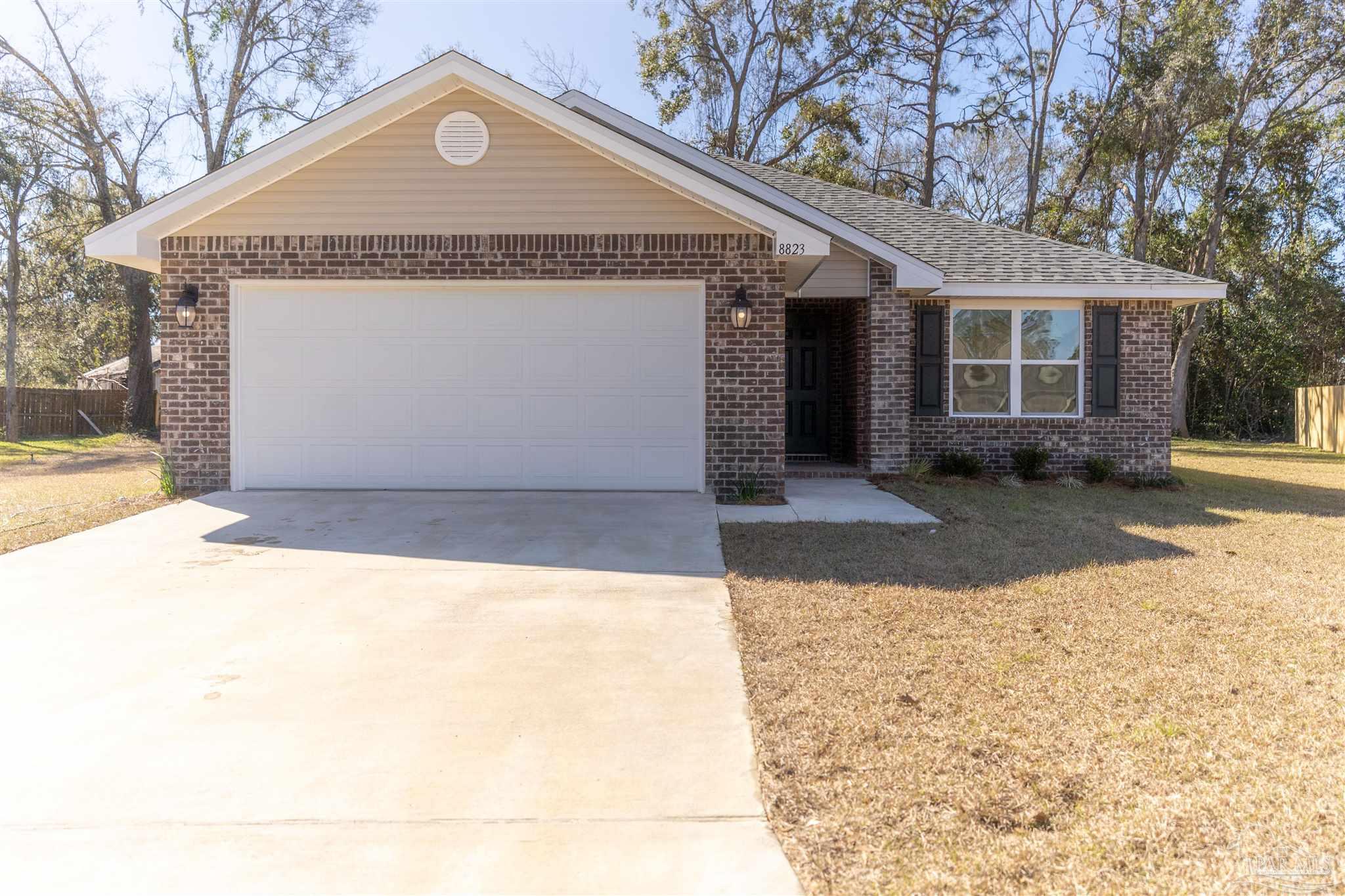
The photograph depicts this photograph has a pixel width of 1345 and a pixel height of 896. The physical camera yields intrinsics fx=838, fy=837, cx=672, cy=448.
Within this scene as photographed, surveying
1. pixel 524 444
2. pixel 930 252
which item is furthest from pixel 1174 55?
pixel 524 444

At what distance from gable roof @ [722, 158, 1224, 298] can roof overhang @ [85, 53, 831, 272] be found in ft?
10.2

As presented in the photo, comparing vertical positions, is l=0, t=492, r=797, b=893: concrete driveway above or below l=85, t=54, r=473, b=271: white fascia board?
below

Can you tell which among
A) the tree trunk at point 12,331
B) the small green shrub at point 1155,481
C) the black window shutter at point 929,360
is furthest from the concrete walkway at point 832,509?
the tree trunk at point 12,331

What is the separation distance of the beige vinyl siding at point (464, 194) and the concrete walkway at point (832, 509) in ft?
9.96

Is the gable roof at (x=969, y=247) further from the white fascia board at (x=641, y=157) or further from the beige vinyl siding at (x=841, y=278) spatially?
the white fascia board at (x=641, y=157)

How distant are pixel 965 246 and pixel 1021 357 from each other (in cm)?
214

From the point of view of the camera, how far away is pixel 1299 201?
24.9 meters

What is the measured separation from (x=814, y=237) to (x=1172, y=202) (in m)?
23.8

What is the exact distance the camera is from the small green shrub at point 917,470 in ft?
37.7

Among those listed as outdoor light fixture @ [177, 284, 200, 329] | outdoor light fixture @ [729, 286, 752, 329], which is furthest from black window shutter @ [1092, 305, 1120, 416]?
outdoor light fixture @ [177, 284, 200, 329]

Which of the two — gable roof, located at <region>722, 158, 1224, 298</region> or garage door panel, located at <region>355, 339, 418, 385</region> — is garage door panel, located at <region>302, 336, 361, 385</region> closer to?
garage door panel, located at <region>355, 339, 418, 385</region>

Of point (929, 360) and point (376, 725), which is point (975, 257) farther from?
point (376, 725)

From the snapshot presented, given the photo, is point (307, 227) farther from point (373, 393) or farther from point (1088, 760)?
point (1088, 760)

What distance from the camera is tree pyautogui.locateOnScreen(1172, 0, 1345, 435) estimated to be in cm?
2108
